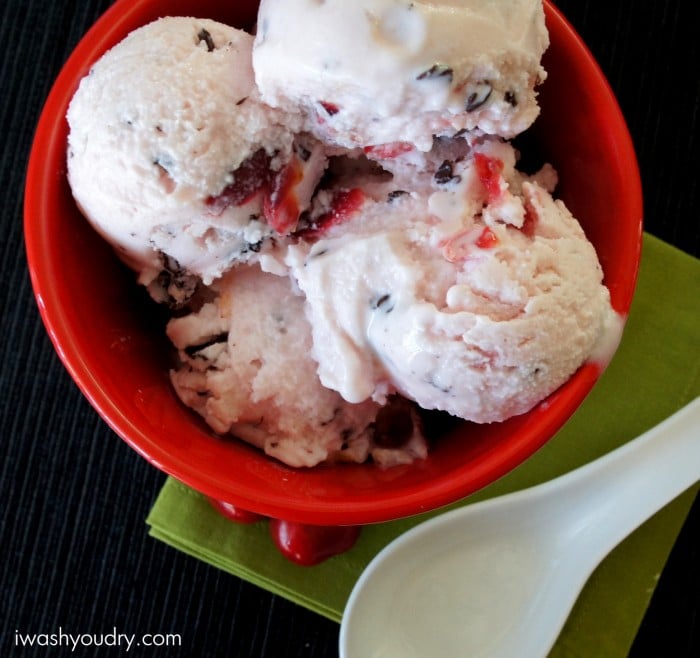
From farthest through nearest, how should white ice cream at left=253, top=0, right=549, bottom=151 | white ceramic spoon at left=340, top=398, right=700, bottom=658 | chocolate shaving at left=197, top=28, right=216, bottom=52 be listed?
white ceramic spoon at left=340, top=398, right=700, bottom=658 → chocolate shaving at left=197, top=28, right=216, bottom=52 → white ice cream at left=253, top=0, right=549, bottom=151

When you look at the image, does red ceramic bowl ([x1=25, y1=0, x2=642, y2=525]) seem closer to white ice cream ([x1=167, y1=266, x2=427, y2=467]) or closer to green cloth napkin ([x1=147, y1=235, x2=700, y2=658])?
white ice cream ([x1=167, y1=266, x2=427, y2=467])

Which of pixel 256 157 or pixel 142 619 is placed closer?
pixel 256 157

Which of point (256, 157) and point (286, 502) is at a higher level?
point (256, 157)

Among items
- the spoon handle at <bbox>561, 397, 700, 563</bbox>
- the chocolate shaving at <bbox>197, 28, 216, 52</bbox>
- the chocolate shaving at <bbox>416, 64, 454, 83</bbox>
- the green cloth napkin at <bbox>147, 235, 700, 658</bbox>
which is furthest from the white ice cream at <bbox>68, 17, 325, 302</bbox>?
the spoon handle at <bbox>561, 397, 700, 563</bbox>

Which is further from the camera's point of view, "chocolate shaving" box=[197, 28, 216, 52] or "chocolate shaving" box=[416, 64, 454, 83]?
"chocolate shaving" box=[197, 28, 216, 52]

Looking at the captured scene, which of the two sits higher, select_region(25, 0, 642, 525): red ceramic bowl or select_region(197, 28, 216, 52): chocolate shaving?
select_region(197, 28, 216, 52): chocolate shaving

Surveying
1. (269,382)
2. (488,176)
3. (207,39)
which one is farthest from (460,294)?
(207,39)

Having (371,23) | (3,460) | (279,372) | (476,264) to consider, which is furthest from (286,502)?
(3,460)

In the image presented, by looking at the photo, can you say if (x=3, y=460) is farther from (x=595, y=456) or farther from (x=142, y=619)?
(x=595, y=456)
